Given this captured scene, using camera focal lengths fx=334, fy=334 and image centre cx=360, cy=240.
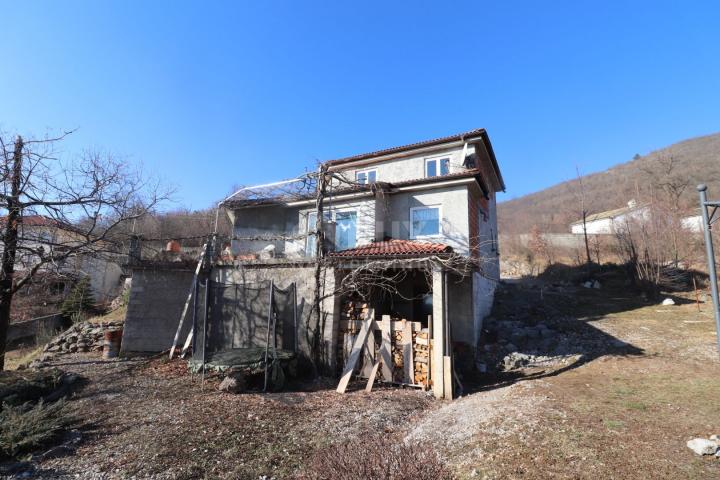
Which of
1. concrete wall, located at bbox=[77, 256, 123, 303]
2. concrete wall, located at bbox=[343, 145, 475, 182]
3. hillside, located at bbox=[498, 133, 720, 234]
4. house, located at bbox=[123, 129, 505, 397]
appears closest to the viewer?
house, located at bbox=[123, 129, 505, 397]

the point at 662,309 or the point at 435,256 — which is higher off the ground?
the point at 435,256

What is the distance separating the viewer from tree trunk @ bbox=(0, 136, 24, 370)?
7.49m

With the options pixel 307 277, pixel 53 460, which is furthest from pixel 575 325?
pixel 53 460

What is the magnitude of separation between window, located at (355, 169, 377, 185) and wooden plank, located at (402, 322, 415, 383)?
27.4 feet

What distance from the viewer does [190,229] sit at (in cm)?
2580

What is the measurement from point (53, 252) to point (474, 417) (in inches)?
384

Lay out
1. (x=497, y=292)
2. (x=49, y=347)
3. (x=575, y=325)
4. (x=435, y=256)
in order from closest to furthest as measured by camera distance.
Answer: (x=435, y=256)
(x=575, y=325)
(x=49, y=347)
(x=497, y=292)

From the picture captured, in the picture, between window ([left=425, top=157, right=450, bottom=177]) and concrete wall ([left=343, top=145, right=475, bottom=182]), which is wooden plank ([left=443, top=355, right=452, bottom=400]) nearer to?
concrete wall ([left=343, top=145, right=475, bottom=182])

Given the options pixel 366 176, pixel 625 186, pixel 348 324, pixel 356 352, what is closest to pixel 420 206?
pixel 366 176

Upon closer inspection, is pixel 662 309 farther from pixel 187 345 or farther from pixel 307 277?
pixel 187 345

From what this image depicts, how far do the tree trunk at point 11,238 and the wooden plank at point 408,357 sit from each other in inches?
360

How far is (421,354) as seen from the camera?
8383mm

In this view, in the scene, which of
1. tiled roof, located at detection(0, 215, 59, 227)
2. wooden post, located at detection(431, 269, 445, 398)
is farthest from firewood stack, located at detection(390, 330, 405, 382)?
tiled roof, located at detection(0, 215, 59, 227)

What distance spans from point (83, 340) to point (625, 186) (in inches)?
2256
